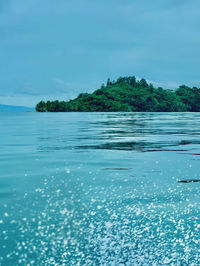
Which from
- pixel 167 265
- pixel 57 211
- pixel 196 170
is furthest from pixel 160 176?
pixel 167 265

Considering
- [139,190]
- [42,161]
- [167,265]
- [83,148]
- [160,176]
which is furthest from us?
[83,148]

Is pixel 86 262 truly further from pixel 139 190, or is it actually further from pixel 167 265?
pixel 139 190

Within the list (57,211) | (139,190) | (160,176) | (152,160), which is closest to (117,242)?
(57,211)

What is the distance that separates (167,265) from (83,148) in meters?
13.9

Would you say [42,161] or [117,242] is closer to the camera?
[117,242]

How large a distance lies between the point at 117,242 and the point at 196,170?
7.01m

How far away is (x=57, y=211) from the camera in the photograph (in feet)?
23.8

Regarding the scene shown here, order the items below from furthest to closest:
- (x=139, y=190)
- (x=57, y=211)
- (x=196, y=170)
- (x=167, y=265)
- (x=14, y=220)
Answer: (x=196, y=170) → (x=139, y=190) → (x=57, y=211) → (x=14, y=220) → (x=167, y=265)

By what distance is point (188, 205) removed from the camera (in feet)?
25.4

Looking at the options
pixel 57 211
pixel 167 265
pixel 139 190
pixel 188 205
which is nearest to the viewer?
pixel 167 265

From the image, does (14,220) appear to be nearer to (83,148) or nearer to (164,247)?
(164,247)

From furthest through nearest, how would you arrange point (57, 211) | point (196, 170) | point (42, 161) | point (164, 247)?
point (42, 161), point (196, 170), point (57, 211), point (164, 247)

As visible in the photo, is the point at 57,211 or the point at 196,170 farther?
the point at 196,170

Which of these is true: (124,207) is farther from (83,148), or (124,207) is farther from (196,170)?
(83,148)
